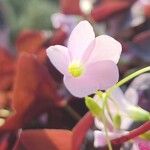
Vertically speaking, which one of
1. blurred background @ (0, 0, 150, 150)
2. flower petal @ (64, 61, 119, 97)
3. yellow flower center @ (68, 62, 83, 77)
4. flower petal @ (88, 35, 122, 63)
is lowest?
blurred background @ (0, 0, 150, 150)

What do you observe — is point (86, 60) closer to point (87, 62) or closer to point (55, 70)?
point (87, 62)

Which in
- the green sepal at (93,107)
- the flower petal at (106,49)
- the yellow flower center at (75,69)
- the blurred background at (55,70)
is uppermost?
the flower petal at (106,49)

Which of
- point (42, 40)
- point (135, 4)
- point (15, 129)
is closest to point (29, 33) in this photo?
point (42, 40)

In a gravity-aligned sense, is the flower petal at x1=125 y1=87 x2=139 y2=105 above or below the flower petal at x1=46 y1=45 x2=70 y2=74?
below

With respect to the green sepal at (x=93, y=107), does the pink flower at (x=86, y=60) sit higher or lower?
higher

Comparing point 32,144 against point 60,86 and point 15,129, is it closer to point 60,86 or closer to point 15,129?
point 15,129

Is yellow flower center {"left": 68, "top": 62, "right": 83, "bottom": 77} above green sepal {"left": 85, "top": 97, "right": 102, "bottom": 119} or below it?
above
